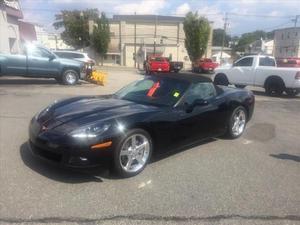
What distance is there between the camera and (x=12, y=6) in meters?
22.3

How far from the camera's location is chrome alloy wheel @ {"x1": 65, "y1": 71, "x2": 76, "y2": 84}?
1669 centimetres

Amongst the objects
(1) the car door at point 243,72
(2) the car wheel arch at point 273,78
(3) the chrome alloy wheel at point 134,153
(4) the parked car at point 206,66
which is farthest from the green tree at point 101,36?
(3) the chrome alloy wheel at point 134,153

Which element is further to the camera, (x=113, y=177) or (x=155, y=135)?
(x=155, y=135)

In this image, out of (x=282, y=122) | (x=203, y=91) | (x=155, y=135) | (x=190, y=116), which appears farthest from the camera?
(x=282, y=122)

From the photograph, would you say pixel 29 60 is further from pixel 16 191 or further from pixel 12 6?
pixel 16 191

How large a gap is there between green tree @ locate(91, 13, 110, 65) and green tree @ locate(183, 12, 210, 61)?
1428 centimetres

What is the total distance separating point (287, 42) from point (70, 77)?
7603 centimetres

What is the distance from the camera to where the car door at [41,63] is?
15.6m

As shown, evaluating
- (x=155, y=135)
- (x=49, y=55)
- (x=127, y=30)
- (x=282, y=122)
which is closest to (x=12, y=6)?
(x=49, y=55)

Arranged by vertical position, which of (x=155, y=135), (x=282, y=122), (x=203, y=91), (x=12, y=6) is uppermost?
(x=12, y=6)

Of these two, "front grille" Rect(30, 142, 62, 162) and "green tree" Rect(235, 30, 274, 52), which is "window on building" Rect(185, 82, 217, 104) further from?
"green tree" Rect(235, 30, 274, 52)

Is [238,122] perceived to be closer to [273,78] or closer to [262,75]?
[273,78]

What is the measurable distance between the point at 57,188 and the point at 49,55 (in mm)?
12582

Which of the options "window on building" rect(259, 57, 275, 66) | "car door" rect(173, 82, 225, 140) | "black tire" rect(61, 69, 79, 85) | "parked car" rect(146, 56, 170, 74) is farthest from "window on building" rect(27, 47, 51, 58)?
"parked car" rect(146, 56, 170, 74)
